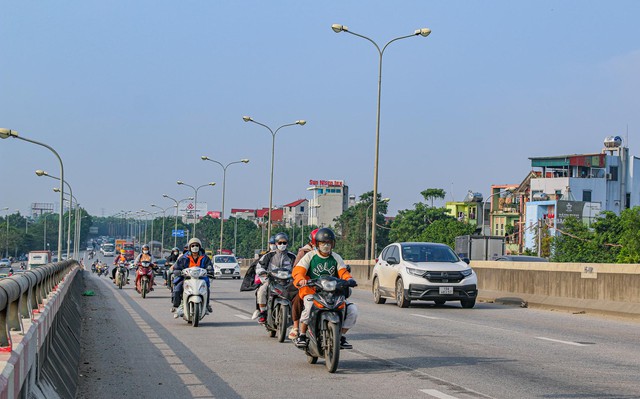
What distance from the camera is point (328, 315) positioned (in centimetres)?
1089

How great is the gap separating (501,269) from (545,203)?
8631 centimetres

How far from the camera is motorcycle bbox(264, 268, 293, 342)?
14.5 metres

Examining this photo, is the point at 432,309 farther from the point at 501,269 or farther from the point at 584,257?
the point at 584,257

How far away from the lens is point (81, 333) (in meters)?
16.9

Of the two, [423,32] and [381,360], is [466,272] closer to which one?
[381,360]

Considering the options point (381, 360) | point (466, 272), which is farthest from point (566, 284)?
point (381, 360)

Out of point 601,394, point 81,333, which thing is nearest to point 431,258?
point 81,333

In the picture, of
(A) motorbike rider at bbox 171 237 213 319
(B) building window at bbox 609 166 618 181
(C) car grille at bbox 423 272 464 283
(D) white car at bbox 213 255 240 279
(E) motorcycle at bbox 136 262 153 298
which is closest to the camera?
(A) motorbike rider at bbox 171 237 213 319

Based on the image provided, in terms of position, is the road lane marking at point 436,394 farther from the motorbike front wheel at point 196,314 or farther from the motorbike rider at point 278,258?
the motorbike front wheel at point 196,314

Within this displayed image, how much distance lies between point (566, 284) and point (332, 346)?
15.0m

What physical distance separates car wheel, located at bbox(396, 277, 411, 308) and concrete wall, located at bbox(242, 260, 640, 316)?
3.75m

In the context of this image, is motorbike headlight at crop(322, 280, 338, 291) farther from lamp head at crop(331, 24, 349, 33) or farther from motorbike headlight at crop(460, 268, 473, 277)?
lamp head at crop(331, 24, 349, 33)

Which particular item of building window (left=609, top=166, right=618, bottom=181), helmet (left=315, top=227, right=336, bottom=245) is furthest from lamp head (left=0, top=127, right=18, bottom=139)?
building window (left=609, top=166, right=618, bottom=181)

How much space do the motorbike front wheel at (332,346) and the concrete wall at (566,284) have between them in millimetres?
11887
